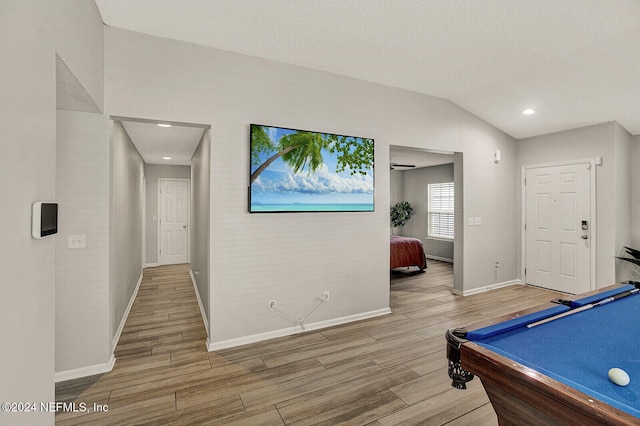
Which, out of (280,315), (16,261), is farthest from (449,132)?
(16,261)

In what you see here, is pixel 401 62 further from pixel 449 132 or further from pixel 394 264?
pixel 394 264

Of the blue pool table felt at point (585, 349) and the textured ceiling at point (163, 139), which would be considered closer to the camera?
the blue pool table felt at point (585, 349)

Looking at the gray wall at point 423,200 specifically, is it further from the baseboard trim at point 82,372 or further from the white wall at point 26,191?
the white wall at point 26,191

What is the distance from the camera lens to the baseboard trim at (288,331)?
3004 millimetres

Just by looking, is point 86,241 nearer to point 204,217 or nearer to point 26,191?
point 204,217

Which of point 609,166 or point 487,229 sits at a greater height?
point 609,166

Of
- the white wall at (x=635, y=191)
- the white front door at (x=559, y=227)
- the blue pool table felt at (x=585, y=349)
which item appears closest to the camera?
the blue pool table felt at (x=585, y=349)

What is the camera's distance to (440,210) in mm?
8109

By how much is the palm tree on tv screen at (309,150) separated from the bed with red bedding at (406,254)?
9.37ft

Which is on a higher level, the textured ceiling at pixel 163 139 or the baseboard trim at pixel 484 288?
the textured ceiling at pixel 163 139

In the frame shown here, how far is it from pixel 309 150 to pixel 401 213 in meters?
5.92

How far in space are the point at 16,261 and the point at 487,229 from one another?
543 cm

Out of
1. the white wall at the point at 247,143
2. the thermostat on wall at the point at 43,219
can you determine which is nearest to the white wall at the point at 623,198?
the white wall at the point at 247,143

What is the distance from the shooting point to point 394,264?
19.9 ft
